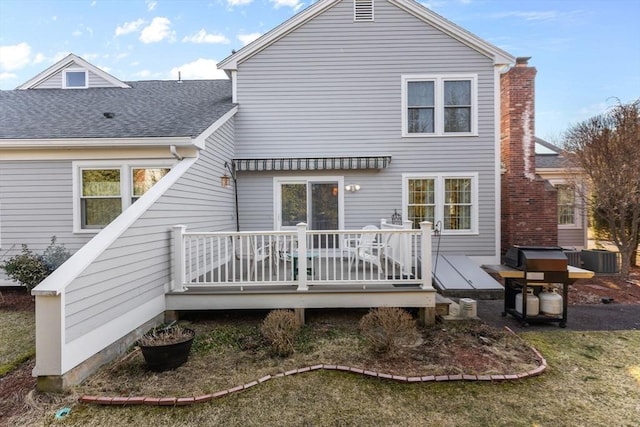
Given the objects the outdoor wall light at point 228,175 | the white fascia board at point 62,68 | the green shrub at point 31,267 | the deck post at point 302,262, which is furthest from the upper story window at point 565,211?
the white fascia board at point 62,68

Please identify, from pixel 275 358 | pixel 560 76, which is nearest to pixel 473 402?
pixel 275 358

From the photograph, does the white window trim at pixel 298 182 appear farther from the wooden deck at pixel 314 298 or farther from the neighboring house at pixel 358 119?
the wooden deck at pixel 314 298

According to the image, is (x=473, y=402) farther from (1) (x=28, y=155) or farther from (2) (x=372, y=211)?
(1) (x=28, y=155)

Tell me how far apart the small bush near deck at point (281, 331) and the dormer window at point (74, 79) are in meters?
11.0

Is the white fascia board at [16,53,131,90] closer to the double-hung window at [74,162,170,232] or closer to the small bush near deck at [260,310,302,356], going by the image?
the double-hung window at [74,162,170,232]

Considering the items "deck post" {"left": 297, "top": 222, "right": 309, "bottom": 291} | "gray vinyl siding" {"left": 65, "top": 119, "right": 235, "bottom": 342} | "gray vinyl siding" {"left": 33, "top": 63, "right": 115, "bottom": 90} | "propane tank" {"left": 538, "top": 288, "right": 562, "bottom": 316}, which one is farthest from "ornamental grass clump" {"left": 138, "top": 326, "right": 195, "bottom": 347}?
"gray vinyl siding" {"left": 33, "top": 63, "right": 115, "bottom": 90}

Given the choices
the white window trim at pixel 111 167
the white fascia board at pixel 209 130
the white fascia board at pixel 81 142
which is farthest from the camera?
the white window trim at pixel 111 167

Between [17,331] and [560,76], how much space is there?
23752 millimetres

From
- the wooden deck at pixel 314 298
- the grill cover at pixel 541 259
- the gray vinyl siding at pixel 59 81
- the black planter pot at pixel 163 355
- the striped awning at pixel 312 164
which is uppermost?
the gray vinyl siding at pixel 59 81

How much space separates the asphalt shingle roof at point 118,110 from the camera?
268 inches

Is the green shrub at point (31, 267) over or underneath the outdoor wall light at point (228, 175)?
underneath

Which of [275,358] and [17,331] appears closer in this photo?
[275,358]

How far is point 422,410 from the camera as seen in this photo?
119 inches

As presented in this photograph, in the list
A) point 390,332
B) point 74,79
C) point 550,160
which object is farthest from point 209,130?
point 550,160
